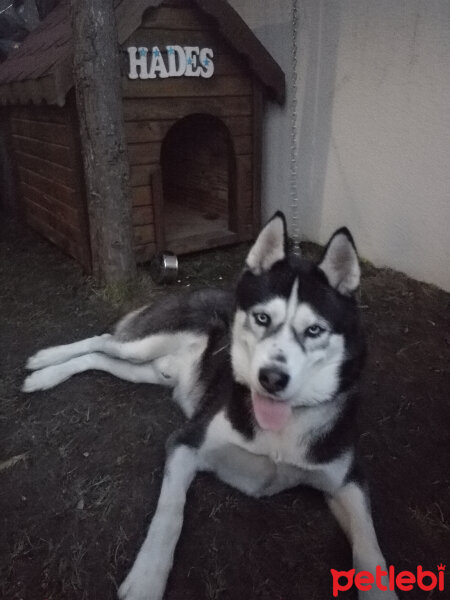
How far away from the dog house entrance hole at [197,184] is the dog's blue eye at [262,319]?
2514mm

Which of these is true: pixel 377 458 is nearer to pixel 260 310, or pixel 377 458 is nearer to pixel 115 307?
pixel 260 310

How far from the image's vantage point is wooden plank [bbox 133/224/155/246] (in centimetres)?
391

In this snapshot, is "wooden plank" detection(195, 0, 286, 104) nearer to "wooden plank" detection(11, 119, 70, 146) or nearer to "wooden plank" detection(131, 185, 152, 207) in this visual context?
"wooden plank" detection(131, 185, 152, 207)

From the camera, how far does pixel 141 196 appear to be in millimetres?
3828

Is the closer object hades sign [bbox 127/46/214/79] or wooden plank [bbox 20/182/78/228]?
hades sign [bbox 127/46/214/79]

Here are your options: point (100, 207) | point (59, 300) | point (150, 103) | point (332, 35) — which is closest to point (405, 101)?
point (332, 35)

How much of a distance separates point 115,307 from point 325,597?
2.36 meters

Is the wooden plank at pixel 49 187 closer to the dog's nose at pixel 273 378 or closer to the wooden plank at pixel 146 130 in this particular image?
the wooden plank at pixel 146 130

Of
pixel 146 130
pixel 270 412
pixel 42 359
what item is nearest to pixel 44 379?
pixel 42 359

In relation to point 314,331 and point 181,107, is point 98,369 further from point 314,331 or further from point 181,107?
point 181,107

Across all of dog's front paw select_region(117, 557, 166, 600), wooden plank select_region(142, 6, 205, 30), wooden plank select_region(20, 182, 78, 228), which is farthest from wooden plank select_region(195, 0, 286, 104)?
dog's front paw select_region(117, 557, 166, 600)

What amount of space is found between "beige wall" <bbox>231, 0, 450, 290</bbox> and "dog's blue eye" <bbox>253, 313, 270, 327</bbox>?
2342mm

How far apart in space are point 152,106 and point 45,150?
1111 mm

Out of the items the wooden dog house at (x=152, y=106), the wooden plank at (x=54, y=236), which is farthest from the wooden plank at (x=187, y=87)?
the wooden plank at (x=54, y=236)
